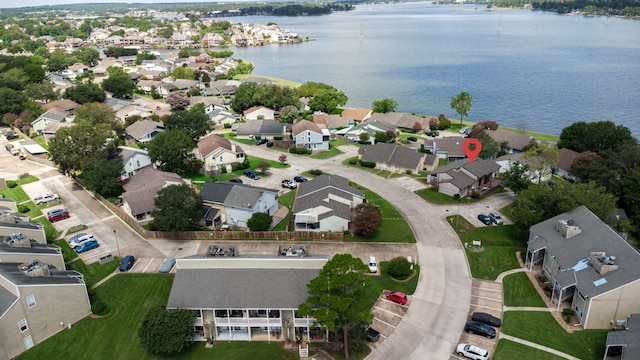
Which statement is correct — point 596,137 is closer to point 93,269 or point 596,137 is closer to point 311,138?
point 311,138

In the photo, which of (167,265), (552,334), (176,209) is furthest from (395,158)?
(552,334)

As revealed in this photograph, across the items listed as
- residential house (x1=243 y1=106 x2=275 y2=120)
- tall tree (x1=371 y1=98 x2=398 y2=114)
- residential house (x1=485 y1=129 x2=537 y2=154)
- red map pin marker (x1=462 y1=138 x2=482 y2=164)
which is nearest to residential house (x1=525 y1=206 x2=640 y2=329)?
red map pin marker (x1=462 y1=138 x2=482 y2=164)

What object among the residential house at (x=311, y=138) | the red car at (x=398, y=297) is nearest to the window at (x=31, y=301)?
the red car at (x=398, y=297)

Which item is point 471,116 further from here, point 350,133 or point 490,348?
point 490,348

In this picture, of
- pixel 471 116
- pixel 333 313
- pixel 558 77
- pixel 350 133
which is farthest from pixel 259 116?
Answer: pixel 558 77

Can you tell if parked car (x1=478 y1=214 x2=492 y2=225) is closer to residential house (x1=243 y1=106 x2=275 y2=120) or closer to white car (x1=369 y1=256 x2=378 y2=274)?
white car (x1=369 y1=256 x2=378 y2=274)

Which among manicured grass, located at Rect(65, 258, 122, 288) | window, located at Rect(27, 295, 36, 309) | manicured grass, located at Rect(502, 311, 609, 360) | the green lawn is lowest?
the green lawn

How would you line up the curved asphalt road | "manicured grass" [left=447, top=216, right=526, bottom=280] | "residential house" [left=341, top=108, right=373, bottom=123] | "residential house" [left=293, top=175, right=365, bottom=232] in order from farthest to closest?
"residential house" [left=341, top=108, right=373, bottom=123] → "residential house" [left=293, top=175, right=365, bottom=232] → "manicured grass" [left=447, top=216, right=526, bottom=280] → the curved asphalt road
